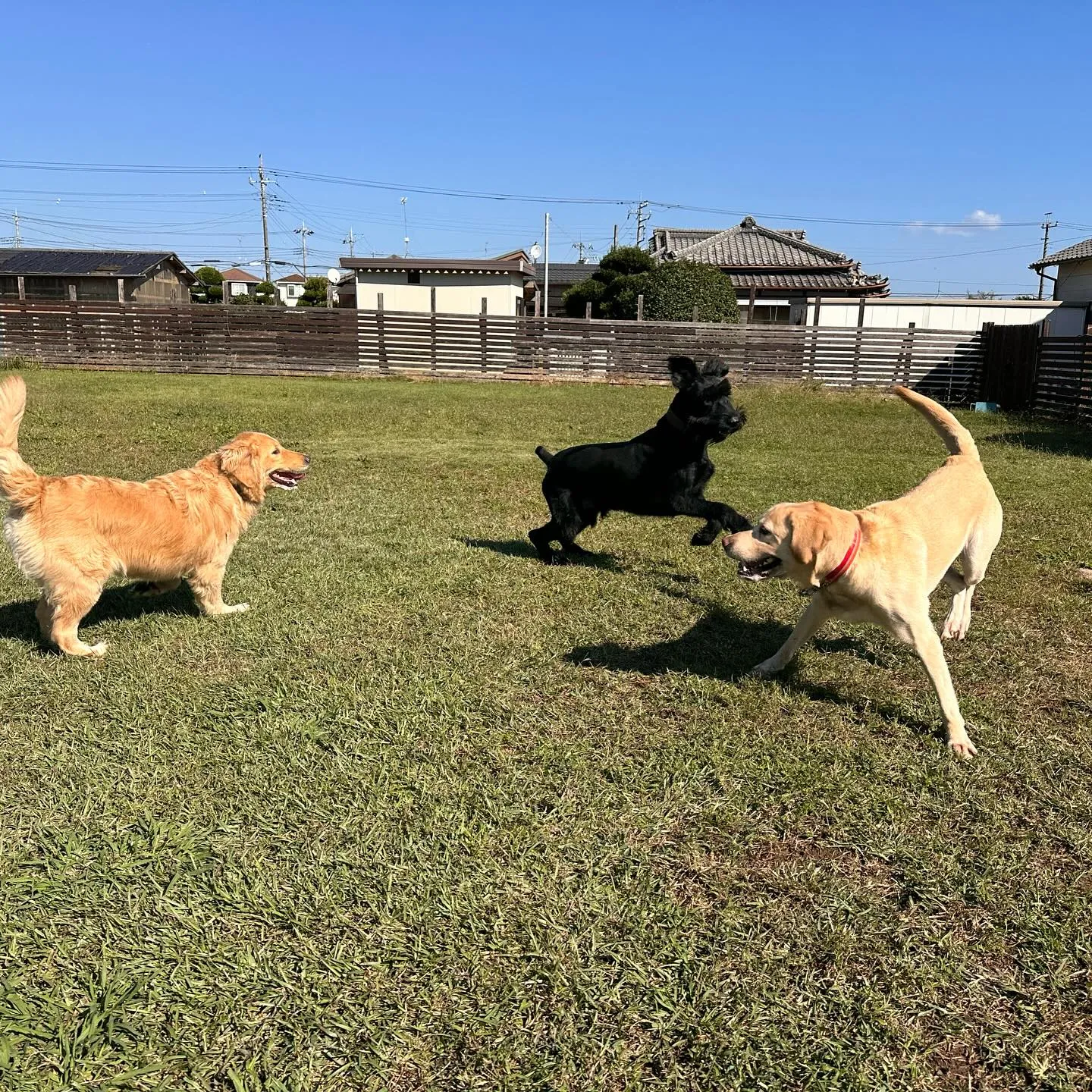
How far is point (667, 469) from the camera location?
5586 mm

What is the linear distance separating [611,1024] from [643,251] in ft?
141

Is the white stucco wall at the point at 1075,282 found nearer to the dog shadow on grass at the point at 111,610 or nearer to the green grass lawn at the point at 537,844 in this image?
the green grass lawn at the point at 537,844

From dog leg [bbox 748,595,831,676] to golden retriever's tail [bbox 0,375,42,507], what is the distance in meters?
3.62

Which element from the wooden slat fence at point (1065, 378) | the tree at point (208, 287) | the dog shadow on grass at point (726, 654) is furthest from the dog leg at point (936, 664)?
the tree at point (208, 287)

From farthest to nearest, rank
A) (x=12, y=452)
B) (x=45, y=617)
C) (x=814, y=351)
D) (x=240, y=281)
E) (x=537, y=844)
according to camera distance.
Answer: (x=240, y=281), (x=814, y=351), (x=45, y=617), (x=12, y=452), (x=537, y=844)

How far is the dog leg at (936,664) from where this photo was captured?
330 cm

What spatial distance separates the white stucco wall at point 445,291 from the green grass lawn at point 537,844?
32.4m

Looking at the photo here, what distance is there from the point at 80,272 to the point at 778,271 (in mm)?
36216

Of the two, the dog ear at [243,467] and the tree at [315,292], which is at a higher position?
the tree at [315,292]

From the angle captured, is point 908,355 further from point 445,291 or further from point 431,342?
point 445,291

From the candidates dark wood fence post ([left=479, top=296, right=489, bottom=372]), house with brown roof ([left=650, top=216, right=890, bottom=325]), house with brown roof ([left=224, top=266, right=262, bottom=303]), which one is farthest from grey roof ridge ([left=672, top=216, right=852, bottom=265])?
house with brown roof ([left=224, top=266, right=262, bottom=303])

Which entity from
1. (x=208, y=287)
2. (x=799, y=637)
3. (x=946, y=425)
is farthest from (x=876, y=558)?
(x=208, y=287)

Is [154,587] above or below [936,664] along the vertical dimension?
below

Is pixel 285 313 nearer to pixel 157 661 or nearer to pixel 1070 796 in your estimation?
pixel 157 661
